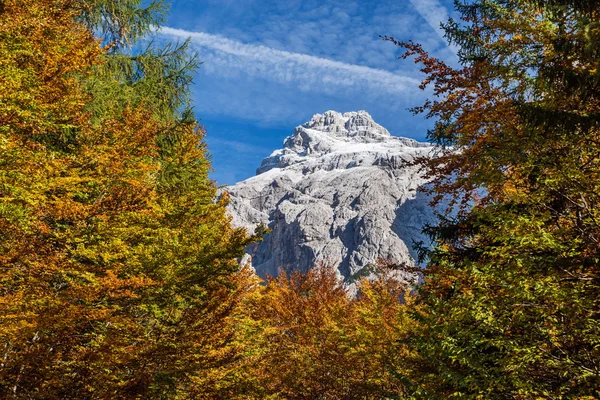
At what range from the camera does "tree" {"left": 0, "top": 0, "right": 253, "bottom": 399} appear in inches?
270

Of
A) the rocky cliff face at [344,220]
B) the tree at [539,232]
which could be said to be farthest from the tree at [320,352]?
the rocky cliff face at [344,220]

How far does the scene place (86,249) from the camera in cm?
810

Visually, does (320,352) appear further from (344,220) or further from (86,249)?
(344,220)

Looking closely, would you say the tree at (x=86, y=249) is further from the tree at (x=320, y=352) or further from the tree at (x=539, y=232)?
the tree at (x=539, y=232)

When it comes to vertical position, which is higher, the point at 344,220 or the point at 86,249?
the point at 344,220

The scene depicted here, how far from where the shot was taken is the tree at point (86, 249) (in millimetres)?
6867

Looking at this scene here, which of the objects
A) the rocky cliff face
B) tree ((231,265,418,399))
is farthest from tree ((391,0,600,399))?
the rocky cliff face

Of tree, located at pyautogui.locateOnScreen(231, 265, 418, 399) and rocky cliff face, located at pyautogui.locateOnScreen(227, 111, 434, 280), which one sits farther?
rocky cliff face, located at pyautogui.locateOnScreen(227, 111, 434, 280)

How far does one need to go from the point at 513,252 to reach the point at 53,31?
34.5 ft

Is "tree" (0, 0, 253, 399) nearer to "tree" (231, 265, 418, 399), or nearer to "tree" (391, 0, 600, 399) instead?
"tree" (231, 265, 418, 399)

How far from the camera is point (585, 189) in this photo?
671cm

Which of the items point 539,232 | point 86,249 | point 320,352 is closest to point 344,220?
point 320,352

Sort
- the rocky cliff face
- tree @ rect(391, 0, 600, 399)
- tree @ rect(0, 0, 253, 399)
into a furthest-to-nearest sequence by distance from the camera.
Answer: the rocky cliff face, tree @ rect(0, 0, 253, 399), tree @ rect(391, 0, 600, 399)

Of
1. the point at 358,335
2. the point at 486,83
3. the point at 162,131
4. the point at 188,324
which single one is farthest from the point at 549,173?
the point at 358,335
